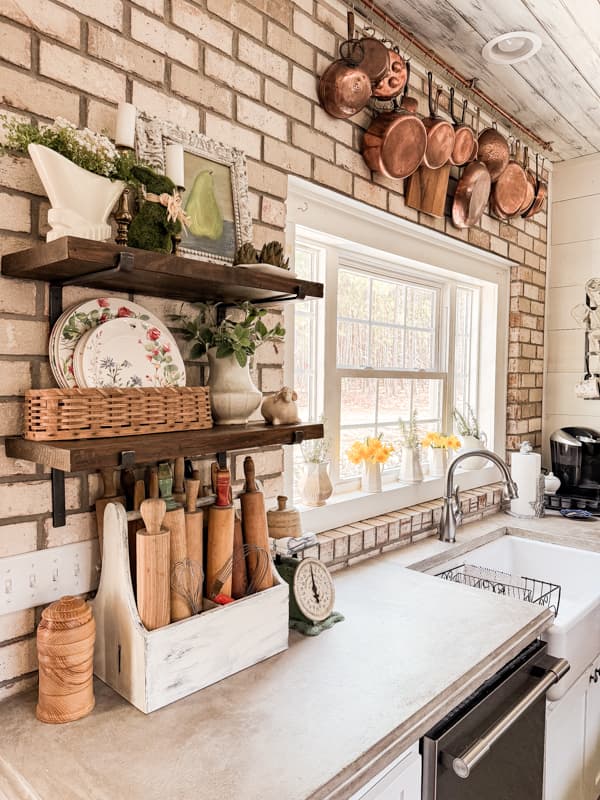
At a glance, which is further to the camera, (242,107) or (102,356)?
(242,107)

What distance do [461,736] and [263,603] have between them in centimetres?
47

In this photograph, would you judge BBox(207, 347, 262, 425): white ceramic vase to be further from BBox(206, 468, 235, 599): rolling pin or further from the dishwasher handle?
the dishwasher handle

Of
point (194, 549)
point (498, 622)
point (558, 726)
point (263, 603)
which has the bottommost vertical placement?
point (558, 726)

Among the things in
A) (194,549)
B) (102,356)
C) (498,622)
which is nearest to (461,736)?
(498,622)

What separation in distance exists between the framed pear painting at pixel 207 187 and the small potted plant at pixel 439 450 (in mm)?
1389

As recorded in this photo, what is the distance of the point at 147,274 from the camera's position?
1.09m

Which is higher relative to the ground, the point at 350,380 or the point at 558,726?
the point at 350,380

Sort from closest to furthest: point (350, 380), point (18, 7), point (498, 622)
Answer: point (18, 7), point (498, 622), point (350, 380)

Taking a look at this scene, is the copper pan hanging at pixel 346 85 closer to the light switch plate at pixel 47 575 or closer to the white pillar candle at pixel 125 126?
the white pillar candle at pixel 125 126

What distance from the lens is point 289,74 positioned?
164 cm

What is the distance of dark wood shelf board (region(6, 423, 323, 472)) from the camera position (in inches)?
37.7

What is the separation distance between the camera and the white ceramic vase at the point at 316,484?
192 centimetres

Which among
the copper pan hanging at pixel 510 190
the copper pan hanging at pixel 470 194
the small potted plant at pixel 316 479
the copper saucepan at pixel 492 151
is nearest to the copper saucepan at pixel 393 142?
the copper pan hanging at pixel 470 194

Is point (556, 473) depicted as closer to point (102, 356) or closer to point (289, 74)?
point (289, 74)
